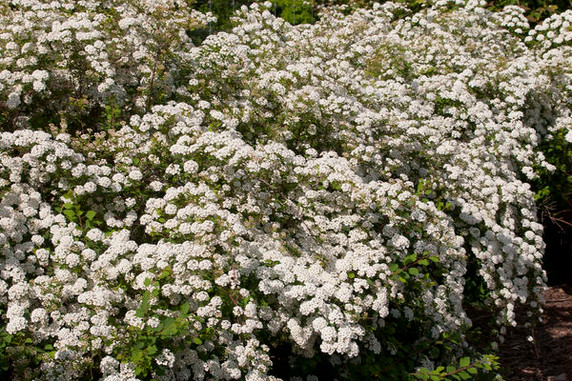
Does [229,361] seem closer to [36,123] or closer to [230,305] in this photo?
[230,305]

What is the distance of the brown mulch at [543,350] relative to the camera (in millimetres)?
5500

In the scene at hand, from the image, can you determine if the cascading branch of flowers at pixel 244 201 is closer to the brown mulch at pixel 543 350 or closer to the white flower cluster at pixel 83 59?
the white flower cluster at pixel 83 59

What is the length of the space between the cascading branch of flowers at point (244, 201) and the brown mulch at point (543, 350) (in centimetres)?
79

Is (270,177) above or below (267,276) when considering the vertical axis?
above

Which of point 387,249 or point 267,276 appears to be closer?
point 267,276

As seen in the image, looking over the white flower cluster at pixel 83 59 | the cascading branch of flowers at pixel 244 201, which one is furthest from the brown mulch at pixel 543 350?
the white flower cluster at pixel 83 59

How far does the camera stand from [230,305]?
129 inches

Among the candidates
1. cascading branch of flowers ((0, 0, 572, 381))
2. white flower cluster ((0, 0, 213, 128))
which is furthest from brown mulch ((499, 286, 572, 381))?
white flower cluster ((0, 0, 213, 128))

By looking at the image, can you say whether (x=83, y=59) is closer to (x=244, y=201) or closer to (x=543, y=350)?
(x=244, y=201)

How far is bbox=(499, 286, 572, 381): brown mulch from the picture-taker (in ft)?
18.0

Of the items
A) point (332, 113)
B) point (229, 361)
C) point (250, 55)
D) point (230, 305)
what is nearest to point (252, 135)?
point (332, 113)

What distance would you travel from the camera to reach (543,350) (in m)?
5.89

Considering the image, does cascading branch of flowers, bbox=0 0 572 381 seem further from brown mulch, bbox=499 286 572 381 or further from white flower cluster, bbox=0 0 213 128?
brown mulch, bbox=499 286 572 381

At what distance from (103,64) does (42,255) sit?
1808mm
